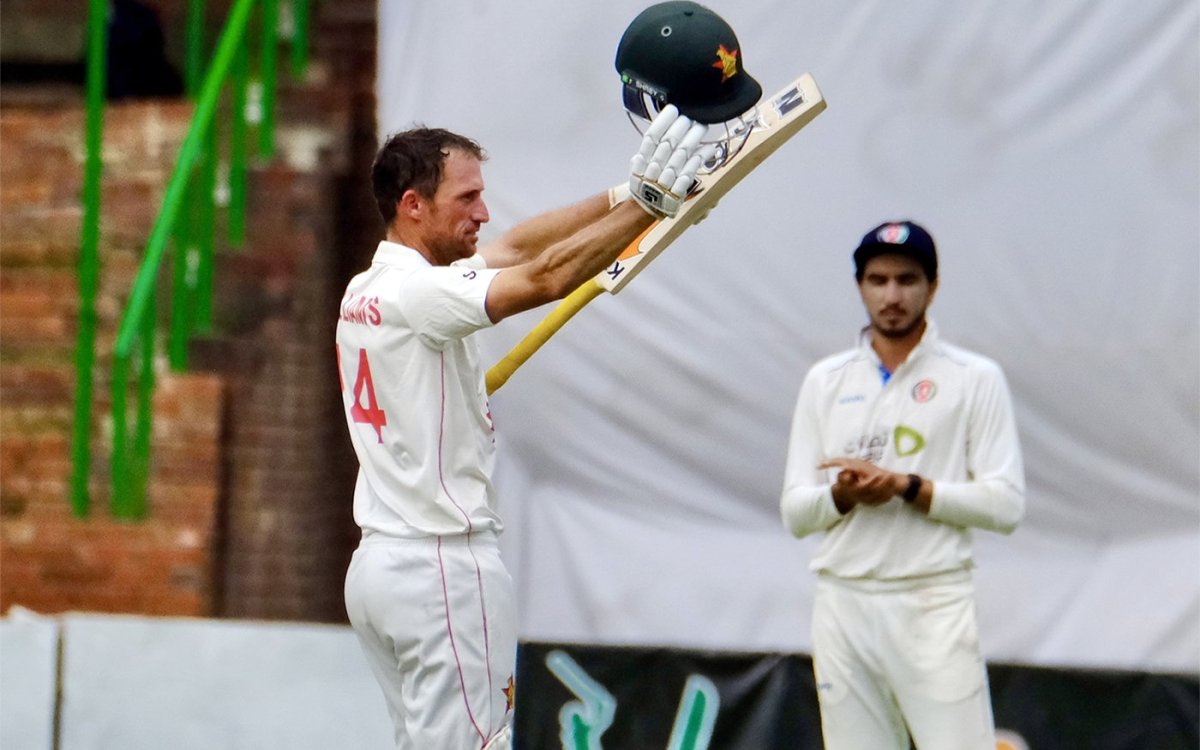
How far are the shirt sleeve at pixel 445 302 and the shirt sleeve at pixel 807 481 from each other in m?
1.17

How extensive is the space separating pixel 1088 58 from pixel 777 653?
5.67 feet

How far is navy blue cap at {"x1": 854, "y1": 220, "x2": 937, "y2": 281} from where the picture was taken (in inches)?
169

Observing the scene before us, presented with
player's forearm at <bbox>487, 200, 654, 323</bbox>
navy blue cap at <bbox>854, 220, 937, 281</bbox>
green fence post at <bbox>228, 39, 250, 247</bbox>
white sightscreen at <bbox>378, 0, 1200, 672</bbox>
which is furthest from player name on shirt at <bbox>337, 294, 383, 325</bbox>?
green fence post at <bbox>228, 39, 250, 247</bbox>

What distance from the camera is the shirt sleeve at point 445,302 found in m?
3.30

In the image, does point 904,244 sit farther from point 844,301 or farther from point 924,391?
point 844,301

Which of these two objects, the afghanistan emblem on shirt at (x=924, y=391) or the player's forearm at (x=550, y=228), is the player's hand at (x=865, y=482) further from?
the player's forearm at (x=550, y=228)

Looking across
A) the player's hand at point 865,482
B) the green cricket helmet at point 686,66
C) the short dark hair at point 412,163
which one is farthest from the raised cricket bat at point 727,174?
the player's hand at point 865,482

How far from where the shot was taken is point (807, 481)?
4352mm

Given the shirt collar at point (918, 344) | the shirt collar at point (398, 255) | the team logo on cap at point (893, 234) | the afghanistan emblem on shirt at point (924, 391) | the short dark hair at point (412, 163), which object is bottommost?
the afghanistan emblem on shirt at point (924, 391)

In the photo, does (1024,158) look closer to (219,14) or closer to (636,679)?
(636,679)

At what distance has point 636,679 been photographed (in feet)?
16.6

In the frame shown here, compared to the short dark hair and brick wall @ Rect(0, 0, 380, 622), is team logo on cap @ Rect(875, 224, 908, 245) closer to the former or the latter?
the short dark hair

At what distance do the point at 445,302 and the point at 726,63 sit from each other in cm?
63

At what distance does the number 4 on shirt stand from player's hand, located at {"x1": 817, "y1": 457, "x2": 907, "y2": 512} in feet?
3.66
